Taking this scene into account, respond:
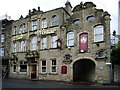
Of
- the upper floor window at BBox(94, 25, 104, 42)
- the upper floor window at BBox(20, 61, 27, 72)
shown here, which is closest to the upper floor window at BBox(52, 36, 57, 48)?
the upper floor window at BBox(94, 25, 104, 42)

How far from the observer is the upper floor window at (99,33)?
21095mm

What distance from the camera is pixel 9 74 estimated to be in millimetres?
30750

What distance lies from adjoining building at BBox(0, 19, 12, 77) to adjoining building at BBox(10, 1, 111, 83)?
1439 mm

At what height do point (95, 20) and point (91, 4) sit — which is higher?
point (91, 4)

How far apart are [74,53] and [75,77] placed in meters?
3.39

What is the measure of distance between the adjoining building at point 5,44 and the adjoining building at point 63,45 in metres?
1.44

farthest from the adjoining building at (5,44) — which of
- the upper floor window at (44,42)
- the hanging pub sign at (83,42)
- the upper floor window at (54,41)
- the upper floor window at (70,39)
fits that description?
the hanging pub sign at (83,42)

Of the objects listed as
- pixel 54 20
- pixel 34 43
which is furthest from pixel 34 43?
pixel 54 20

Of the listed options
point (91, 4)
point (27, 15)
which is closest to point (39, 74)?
point (27, 15)

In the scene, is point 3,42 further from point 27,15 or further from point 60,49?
point 60,49

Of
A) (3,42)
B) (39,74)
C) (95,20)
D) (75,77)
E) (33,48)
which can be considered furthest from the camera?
(3,42)

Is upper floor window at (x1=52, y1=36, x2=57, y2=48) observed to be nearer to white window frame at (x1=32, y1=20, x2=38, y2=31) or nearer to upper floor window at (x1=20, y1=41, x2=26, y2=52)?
white window frame at (x1=32, y1=20, x2=38, y2=31)

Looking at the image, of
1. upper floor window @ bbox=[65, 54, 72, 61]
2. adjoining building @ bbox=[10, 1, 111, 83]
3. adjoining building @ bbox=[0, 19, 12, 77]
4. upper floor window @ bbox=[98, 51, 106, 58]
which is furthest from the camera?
adjoining building @ bbox=[0, 19, 12, 77]

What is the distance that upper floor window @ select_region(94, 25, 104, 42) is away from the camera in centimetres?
2110
